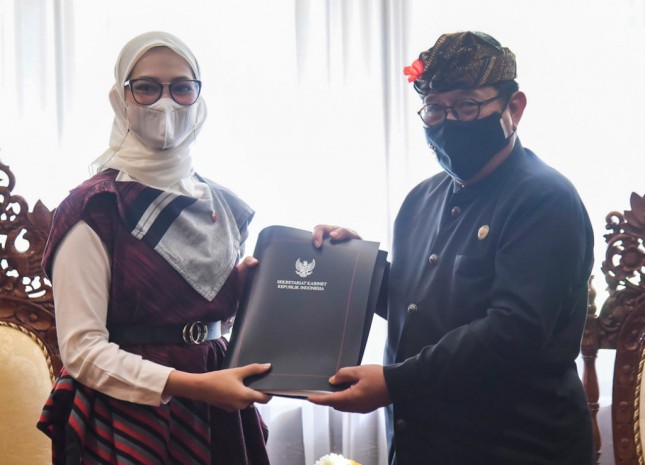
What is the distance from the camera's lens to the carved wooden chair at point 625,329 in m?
2.02

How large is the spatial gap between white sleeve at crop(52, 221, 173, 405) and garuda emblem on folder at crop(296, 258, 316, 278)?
0.34 m

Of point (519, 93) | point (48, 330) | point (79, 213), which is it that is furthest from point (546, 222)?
point (48, 330)

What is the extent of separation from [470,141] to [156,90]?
64 cm

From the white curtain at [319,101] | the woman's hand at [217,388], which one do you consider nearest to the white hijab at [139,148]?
the woman's hand at [217,388]

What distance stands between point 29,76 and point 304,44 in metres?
0.94

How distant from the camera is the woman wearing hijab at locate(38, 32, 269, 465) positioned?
144cm

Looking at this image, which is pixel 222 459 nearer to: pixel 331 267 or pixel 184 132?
pixel 331 267

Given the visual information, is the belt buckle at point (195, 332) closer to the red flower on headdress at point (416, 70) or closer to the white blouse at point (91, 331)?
the white blouse at point (91, 331)

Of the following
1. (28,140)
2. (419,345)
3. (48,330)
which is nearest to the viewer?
(419,345)

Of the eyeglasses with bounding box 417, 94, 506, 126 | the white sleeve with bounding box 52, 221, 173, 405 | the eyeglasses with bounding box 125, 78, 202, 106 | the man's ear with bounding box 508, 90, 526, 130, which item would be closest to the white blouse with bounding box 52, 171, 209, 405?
the white sleeve with bounding box 52, 221, 173, 405

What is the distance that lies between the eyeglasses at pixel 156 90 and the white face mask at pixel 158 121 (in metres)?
0.01

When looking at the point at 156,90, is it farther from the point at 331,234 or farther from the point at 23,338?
the point at 23,338

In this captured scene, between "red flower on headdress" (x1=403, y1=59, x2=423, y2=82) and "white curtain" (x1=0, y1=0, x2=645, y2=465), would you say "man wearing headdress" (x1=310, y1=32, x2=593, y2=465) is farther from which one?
"white curtain" (x1=0, y1=0, x2=645, y2=465)

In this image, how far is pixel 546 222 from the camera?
1409mm
